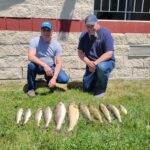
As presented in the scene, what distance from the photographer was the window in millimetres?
7219

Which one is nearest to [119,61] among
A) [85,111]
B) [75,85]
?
[75,85]

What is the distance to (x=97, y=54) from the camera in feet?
21.6

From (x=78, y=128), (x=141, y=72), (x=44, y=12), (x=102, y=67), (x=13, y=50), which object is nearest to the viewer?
(x=78, y=128)

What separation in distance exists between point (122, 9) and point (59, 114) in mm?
3000

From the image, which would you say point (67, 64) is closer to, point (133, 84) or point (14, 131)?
point (133, 84)

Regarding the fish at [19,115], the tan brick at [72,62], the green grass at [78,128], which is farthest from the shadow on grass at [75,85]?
the fish at [19,115]

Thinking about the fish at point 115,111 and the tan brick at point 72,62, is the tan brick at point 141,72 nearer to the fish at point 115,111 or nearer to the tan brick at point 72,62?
the tan brick at point 72,62

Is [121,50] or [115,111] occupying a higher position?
[121,50]

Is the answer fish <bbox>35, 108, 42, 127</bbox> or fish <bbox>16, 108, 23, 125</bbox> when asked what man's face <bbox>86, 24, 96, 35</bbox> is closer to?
fish <bbox>35, 108, 42, 127</bbox>

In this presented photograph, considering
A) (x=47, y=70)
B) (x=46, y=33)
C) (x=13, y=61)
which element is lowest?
(x=13, y=61)

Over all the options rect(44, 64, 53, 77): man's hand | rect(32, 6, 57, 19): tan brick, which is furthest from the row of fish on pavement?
rect(32, 6, 57, 19): tan brick

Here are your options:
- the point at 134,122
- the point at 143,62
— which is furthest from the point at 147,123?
the point at 143,62

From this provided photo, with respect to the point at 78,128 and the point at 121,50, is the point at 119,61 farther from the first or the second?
the point at 78,128

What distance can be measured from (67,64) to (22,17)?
1343 millimetres
